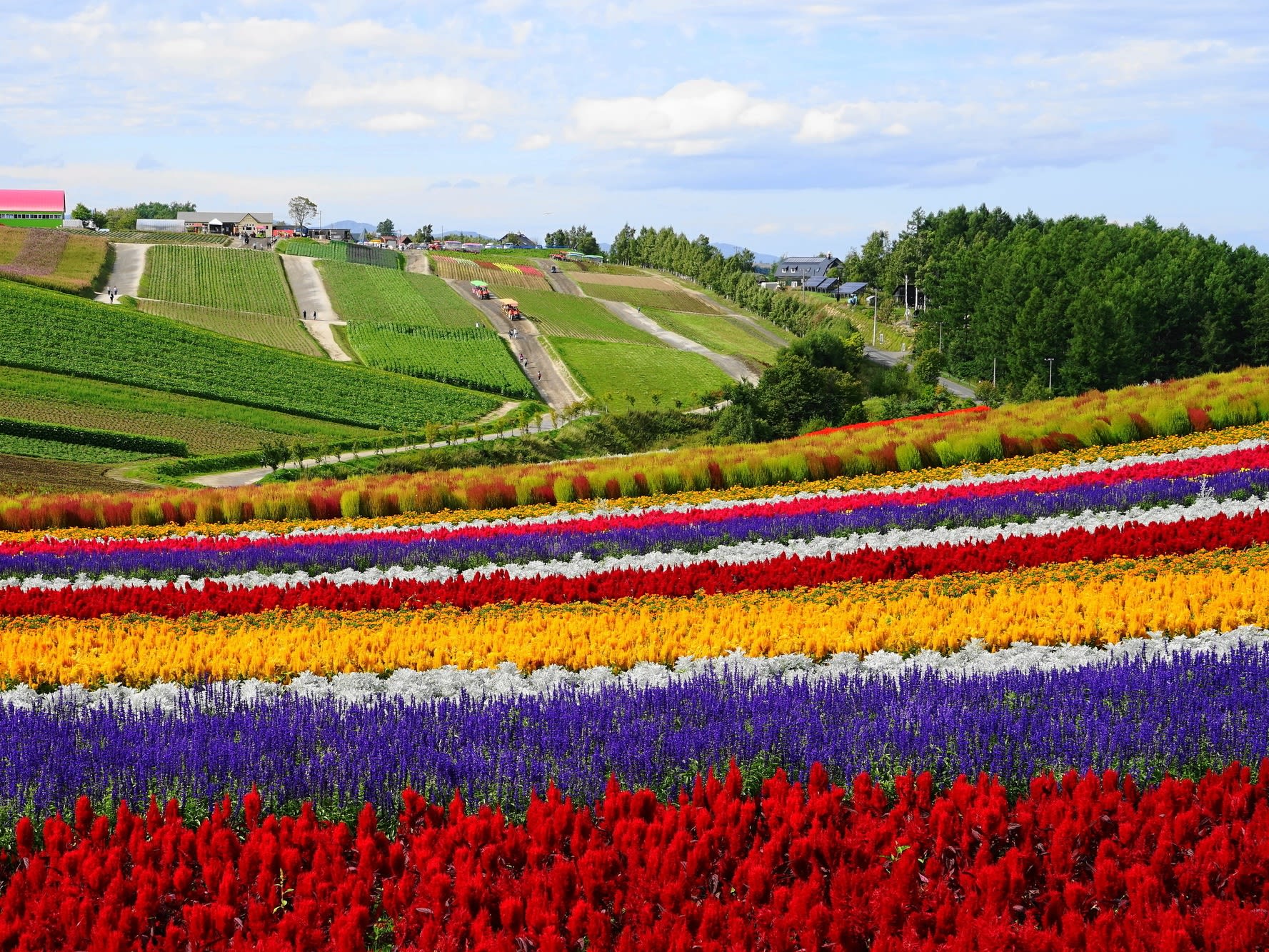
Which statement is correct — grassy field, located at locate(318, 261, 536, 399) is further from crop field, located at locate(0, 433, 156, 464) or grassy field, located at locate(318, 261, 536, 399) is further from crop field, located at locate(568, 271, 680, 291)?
crop field, located at locate(0, 433, 156, 464)

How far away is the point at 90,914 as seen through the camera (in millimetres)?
5109

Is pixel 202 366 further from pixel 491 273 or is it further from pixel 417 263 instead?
pixel 417 263

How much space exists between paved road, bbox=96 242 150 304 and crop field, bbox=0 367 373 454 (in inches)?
1184

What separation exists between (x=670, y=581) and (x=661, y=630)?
2.92m

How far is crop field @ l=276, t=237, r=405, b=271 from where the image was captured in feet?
438

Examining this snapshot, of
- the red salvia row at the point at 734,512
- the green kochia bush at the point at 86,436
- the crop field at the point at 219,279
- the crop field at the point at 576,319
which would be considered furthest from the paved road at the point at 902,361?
the red salvia row at the point at 734,512

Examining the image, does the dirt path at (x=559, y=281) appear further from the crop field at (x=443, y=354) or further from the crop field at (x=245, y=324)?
the crop field at (x=245, y=324)

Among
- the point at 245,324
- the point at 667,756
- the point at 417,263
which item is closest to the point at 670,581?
the point at 667,756

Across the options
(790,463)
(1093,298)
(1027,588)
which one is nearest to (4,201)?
(1093,298)

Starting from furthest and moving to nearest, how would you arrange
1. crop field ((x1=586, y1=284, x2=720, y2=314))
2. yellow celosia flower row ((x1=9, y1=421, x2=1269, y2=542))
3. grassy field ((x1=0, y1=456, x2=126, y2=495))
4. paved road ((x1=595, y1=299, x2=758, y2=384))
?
crop field ((x1=586, y1=284, x2=720, y2=314)) → paved road ((x1=595, y1=299, x2=758, y2=384)) → grassy field ((x1=0, y1=456, x2=126, y2=495)) → yellow celosia flower row ((x1=9, y1=421, x2=1269, y2=542))

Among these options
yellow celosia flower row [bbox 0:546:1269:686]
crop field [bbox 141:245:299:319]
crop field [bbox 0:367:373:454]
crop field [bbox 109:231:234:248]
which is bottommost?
crop field [bbox 0:367:373:454]

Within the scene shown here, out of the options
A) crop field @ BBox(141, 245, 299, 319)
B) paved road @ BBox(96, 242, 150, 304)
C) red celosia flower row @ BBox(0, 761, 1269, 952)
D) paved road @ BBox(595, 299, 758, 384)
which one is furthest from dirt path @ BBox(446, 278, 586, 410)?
red celosia flower row @ BBox(0, 761, 1269, 952)

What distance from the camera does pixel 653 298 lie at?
452 feet

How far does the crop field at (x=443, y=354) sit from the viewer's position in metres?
84.6
